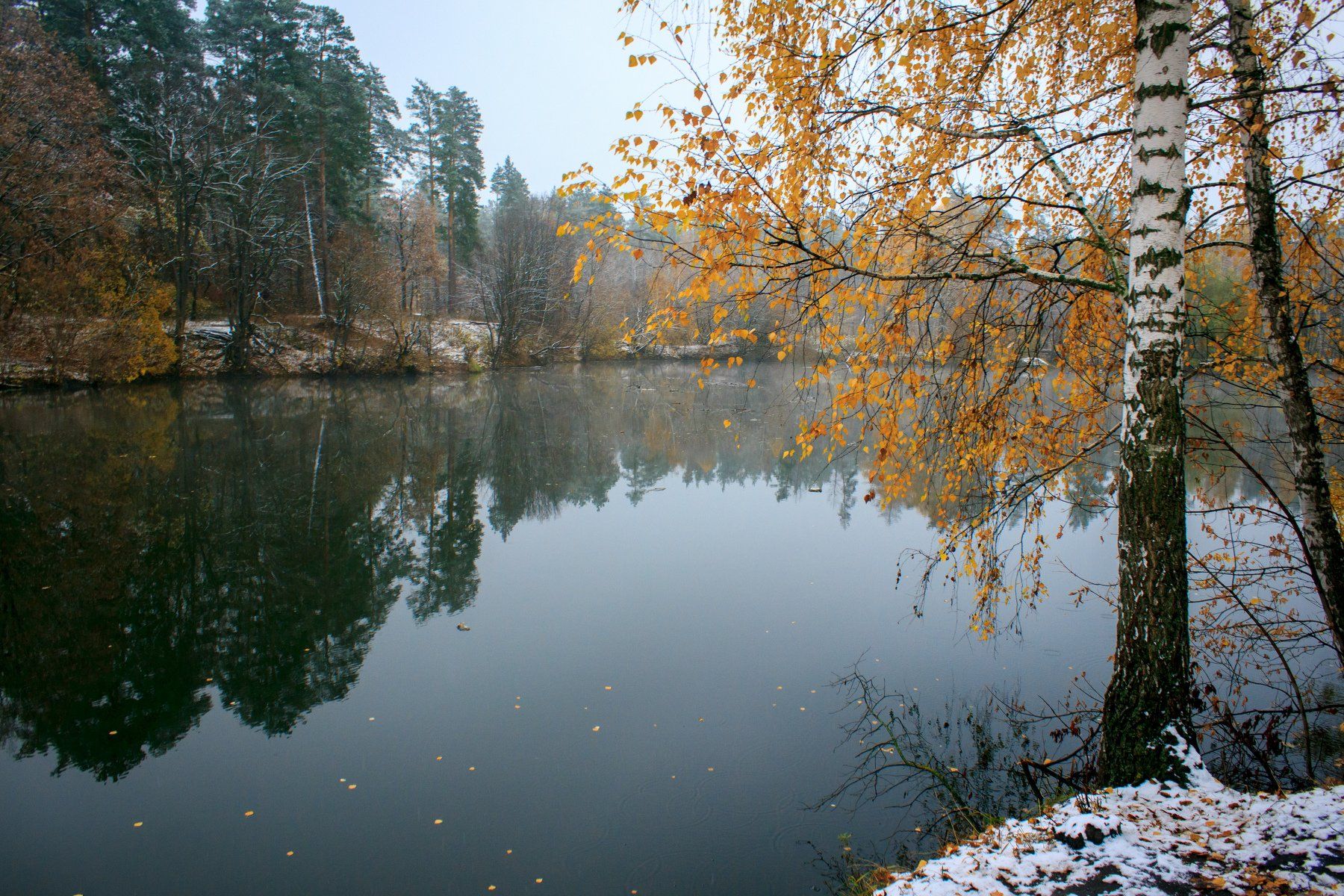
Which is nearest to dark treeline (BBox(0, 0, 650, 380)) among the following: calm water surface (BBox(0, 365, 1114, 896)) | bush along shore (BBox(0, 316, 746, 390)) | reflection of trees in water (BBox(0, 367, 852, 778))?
bush along shore (BBox(0, 316, 746, 390))

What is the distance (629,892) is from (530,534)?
7.23 metres

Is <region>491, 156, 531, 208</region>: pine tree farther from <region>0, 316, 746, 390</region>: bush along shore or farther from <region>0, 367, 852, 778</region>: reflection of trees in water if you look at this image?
<region>0, 367, 852, 778</region>: reflection of trees in water

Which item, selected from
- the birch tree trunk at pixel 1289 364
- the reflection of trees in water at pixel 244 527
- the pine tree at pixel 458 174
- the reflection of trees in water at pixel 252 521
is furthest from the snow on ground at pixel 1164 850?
the pine tree at pixel 458 174

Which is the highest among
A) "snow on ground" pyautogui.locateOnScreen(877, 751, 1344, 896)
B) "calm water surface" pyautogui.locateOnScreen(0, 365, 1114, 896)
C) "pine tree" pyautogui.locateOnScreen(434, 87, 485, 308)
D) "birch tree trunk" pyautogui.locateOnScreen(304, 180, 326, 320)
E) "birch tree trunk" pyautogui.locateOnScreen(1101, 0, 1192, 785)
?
"pine tree" pyautogui.locateOnScreen(434, 87, 485, 308)

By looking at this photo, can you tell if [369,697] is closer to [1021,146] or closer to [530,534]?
[530,534]

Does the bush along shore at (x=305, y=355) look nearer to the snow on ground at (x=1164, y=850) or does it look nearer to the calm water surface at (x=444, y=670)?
the calm water surface at (x=444, y=670)

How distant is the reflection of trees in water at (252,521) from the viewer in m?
5.91

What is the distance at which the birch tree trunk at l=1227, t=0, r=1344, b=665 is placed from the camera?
3977 millimetres

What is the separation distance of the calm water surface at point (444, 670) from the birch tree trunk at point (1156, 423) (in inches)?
75.8

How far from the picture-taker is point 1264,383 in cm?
448

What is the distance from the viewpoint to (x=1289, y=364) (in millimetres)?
4039

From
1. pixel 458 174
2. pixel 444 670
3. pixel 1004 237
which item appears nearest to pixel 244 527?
pixel 444 670

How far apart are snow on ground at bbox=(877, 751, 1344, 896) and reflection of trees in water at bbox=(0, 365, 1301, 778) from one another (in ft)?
10.9

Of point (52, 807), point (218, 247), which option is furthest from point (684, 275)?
point (218, 247)
